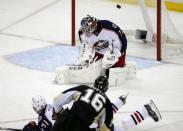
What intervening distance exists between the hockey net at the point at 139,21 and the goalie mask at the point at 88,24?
1.55 meters

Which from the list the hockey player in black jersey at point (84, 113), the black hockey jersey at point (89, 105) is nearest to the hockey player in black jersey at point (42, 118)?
the hockey player in black jersey at point (84, 113)

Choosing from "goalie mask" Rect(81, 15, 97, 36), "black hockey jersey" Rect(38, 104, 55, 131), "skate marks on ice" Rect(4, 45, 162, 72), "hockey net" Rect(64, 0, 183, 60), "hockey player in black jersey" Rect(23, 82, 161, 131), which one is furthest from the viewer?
"hockey net" Rect(64, 0, 183, 60)

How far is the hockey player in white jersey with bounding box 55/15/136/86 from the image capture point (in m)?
6.61

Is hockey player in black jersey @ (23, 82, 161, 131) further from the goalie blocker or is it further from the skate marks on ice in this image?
the skate marks on ice

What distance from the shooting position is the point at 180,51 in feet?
26.3

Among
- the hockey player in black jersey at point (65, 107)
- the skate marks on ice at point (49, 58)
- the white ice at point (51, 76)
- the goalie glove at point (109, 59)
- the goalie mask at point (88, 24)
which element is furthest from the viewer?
the skate marks on ice at point (49, 58)

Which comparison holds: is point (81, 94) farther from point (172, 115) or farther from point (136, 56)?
point (136, 56)

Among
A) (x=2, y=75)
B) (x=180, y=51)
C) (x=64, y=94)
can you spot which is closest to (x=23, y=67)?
(x=2, y=75)

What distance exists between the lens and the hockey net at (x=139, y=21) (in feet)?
25.9

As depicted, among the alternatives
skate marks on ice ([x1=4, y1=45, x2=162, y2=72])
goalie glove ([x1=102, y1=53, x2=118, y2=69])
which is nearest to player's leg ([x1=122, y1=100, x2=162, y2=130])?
goalie glove ([x1=102, y1=53, x2=118, y2=69])

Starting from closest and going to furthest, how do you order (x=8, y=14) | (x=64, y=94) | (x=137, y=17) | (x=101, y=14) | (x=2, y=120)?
1. (x=64, y=94)
2. (x=2, y=120)
3. (x=137, y=17)
4. (x=101, y=14)
5. (x=8, y=14)

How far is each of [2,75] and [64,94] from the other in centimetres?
251

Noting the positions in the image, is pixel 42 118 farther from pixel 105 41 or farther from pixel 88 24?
pixel 105 41

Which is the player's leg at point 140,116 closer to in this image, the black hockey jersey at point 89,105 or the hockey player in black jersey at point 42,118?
the hockey player in black jersey at point 42,118
